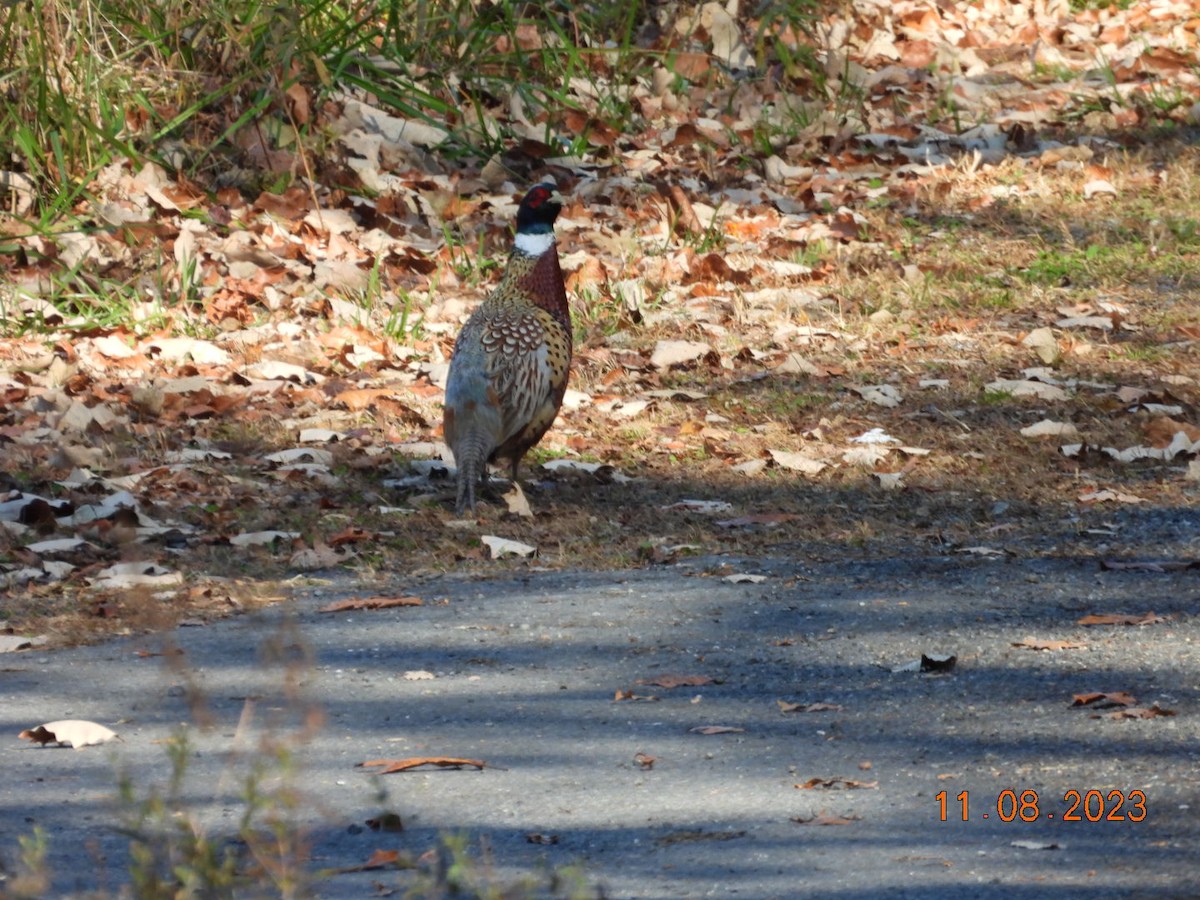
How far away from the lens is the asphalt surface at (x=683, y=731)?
10.8 ft

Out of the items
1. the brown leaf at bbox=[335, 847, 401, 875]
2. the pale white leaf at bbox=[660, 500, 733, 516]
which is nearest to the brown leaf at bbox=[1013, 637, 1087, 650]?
the pale white leaf at bbox=[660, 500, 733, 516]

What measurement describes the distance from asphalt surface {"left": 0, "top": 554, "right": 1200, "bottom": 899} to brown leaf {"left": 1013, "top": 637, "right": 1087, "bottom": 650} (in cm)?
4

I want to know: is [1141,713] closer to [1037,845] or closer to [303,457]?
[1037,845]

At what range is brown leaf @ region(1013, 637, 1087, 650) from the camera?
455 centimetres

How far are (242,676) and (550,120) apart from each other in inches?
277

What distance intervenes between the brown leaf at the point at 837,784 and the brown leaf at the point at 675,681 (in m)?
0.77

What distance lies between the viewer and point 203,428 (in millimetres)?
7254

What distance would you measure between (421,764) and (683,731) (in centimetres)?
62

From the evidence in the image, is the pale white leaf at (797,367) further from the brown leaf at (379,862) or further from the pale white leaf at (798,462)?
the brown leaf at (379,862)

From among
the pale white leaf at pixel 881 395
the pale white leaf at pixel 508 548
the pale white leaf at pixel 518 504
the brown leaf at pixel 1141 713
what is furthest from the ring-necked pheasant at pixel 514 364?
the brown leaf at pixel 1141 713

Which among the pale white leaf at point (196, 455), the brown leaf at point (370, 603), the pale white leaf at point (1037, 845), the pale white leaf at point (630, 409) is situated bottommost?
the brown leaf at point (370, 603)

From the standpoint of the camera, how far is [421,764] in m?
3.97

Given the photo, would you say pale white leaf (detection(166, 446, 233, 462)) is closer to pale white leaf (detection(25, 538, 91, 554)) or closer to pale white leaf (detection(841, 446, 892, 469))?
pale white leaf (detection(25, 538, 91, 554))

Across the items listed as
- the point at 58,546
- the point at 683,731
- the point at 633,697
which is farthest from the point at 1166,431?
the point at 58,546
